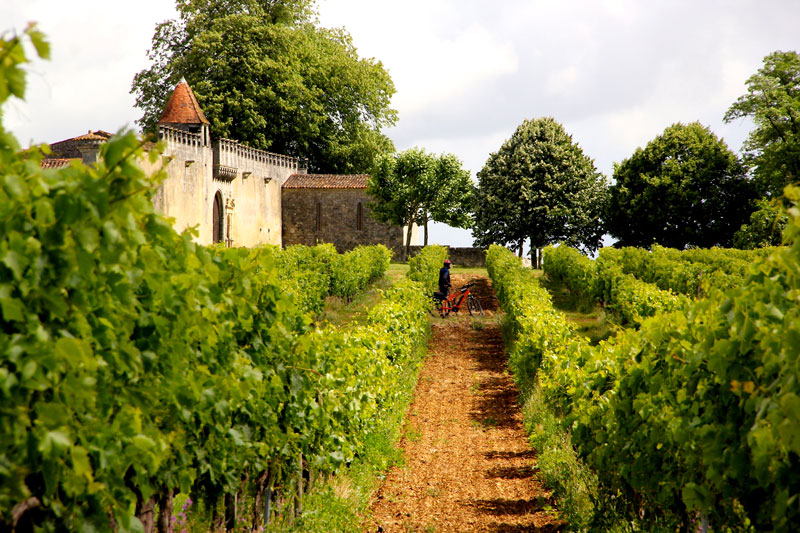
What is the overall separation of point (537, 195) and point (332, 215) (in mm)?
13585

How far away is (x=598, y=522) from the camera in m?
6.18

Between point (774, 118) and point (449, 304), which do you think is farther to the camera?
point (774, 118)

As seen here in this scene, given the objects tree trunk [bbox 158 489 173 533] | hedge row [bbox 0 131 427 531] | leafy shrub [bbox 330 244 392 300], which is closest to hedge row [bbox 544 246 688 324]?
hedge row [bbox 0 131 427 531]

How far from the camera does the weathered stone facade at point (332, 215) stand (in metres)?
46.2

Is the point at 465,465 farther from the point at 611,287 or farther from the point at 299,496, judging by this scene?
the point at 611,287

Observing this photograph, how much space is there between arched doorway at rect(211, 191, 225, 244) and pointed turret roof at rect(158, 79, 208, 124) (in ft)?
14.7

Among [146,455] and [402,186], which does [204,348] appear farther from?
[402,186]

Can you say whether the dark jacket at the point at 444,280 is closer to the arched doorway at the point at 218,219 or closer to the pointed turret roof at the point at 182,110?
the pointed turret roof at the point at 182,110

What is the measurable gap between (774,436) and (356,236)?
44.6m

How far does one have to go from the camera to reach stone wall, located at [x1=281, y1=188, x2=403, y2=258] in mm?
46438

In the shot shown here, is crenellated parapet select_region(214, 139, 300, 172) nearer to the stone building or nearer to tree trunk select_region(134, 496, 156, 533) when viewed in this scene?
the stone building

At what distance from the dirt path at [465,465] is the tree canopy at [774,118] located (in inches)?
1101

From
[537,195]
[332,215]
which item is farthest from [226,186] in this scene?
[537,195]

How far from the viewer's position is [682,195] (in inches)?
1615
